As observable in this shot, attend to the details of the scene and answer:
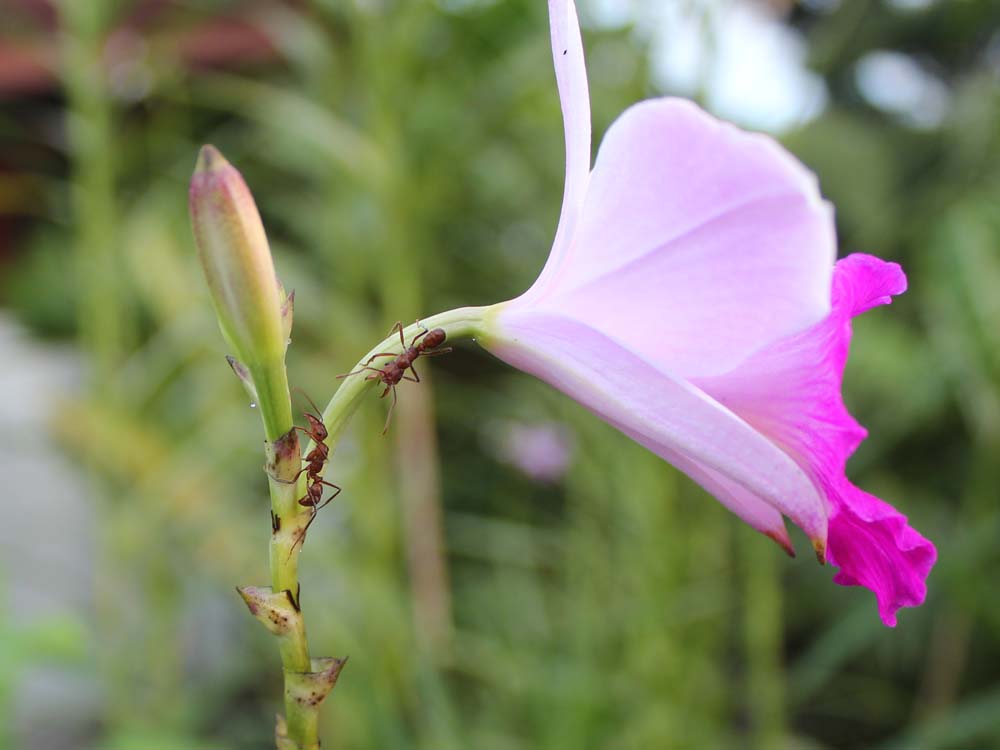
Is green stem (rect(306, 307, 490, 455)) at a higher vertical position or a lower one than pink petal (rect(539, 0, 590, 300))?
lower

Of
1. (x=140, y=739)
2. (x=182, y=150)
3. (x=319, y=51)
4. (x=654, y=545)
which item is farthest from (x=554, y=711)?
(x=182, y=150)

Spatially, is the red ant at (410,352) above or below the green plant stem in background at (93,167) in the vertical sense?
below

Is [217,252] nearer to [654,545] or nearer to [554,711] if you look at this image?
[654,545]

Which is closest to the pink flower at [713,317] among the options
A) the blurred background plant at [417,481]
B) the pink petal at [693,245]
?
the pink petal at [693,245]

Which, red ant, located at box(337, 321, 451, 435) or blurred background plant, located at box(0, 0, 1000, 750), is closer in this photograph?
red ant, located at box(337, 321, 451, 435)

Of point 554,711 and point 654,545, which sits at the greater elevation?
point 654,545

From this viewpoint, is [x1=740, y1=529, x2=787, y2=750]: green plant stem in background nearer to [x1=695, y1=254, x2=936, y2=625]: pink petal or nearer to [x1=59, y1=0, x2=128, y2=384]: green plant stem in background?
[x1=695, y1=254, x2=936, y2=625]: pink petal

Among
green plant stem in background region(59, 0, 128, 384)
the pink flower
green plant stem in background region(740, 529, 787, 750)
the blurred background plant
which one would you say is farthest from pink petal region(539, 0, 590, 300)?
green plant stem in background region(59, 0, 128, 384)

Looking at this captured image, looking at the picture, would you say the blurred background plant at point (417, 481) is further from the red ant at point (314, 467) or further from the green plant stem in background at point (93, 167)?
the red ant at point (314, 467)
